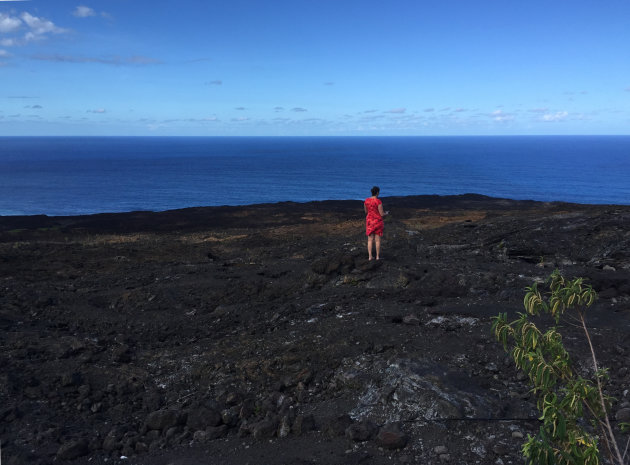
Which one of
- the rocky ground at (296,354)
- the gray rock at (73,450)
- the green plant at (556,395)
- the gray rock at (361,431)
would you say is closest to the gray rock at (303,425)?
the rocky ground at (296,354)

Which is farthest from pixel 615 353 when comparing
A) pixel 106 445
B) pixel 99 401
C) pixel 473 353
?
pixel 99 401

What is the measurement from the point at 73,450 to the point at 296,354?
3.97 meters

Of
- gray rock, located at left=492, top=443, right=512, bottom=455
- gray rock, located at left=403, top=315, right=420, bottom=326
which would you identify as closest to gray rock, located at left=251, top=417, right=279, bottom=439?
gray rock, located at left=492, top=443, right=512, bottom=455

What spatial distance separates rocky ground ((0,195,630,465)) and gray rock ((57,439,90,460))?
0.05 feet

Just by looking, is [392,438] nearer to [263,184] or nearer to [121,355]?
[121,355]

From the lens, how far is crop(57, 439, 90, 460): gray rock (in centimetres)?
653

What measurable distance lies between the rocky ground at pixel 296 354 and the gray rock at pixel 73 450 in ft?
0.05

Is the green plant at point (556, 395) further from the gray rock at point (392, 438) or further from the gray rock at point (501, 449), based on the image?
the gray rock at point (392, 438)

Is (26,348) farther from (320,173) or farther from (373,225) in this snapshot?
(320,173)

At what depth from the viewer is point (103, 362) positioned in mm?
9977

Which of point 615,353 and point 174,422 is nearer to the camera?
point 174,422

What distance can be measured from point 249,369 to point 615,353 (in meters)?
6.38

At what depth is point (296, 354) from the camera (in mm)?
9188

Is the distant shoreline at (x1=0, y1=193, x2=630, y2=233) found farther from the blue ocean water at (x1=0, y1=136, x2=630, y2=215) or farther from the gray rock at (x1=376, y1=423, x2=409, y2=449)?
the gray rock at (x1=376, y1=423, x2=409, y2=449)
